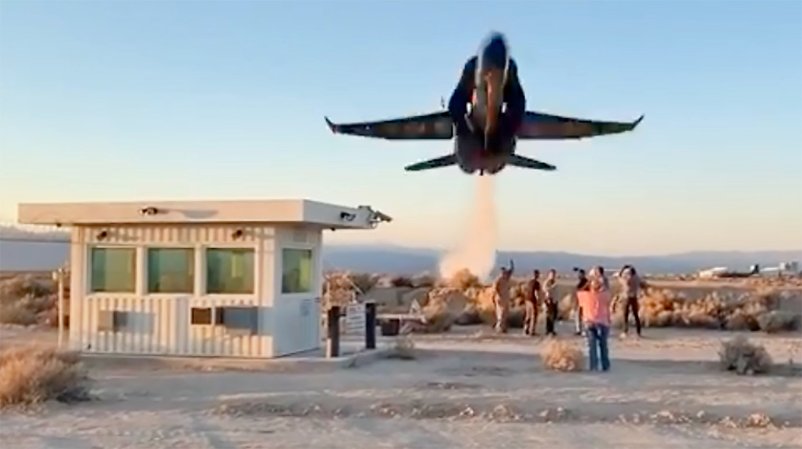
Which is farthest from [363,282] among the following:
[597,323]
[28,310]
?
[597,323]

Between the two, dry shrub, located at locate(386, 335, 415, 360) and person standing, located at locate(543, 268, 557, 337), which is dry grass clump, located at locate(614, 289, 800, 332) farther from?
dry shrub, located at locate(386, 335, 415, 360)

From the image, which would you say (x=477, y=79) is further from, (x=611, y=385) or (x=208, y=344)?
(x=208, y=344)

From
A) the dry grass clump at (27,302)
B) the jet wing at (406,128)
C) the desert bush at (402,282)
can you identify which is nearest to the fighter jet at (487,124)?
the jet wing at (406,128)

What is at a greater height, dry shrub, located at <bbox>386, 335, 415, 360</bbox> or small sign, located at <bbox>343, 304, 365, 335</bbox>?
small sign, located at <bbox>343, 304, 365, 335</bbox>

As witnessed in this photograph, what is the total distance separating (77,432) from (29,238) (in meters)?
12.6

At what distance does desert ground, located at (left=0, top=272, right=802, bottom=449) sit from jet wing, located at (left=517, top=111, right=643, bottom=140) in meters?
3.79

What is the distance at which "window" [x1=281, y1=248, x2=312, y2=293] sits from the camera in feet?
72.5

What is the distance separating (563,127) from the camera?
62.1 ft

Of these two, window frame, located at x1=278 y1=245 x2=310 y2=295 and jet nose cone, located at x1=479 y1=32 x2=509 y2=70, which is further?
window frame, located at x1=278 y1=245 x2=310 y2=295

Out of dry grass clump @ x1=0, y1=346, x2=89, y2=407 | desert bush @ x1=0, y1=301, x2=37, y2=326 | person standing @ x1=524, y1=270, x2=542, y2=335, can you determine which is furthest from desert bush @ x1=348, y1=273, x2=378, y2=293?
dry grass clump @ x1=0, y1=346, x2=89, y2=407

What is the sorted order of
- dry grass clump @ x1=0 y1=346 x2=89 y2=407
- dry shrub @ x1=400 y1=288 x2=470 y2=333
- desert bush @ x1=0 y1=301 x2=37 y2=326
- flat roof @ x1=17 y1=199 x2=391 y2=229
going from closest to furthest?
dry grass clump @ x1=0 y1=346 x2=89 y2=407
flat roof @ x1=17 y1=199 x2=391 y2=229
dry shrub @ x1=400 y1=288 x2=470 y2=333
desert bush @ x1=0 y1=301 x2=37 y2=326

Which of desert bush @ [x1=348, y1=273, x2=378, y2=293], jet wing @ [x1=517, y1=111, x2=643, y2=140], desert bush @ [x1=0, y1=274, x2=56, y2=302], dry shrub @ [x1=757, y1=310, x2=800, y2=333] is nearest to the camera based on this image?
jet wing @ [x1=517, y1=111, x2=643, y2=140]

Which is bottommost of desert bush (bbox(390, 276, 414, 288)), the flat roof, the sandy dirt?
the sandy dirt

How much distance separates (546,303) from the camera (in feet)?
95.7
